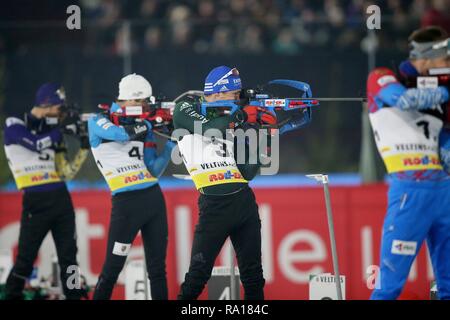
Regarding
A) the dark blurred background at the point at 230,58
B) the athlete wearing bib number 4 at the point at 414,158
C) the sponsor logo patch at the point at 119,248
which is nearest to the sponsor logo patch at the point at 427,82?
the athlete wearing bib number 4 at the point at 414,158

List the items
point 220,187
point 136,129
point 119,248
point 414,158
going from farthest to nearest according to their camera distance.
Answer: point 119,248 → point 136,129 → point 220,187 → point 414,158

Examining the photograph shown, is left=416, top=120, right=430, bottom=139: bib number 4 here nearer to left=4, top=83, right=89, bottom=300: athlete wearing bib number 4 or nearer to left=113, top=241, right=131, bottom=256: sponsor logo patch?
left=113, top=241, right=131, bottom=256: sponsor logo patch

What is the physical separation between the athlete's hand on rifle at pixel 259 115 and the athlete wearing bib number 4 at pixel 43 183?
2.51 metres

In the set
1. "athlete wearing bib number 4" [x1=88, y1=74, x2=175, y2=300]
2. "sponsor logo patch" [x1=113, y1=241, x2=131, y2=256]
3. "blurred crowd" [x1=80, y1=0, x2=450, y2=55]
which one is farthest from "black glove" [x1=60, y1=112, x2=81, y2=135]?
"blurred crowd" [x1=80, y1=0, x2=450, y2=55]

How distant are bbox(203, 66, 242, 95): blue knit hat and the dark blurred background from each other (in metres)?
3.55

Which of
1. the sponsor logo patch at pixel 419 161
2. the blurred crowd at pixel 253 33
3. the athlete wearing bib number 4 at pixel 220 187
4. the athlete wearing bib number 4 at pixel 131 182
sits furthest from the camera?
the blurred crowd at pixel 253 33

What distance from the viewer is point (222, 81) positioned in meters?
8.18

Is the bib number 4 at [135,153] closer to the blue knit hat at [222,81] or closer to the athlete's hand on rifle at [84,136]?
the athlete's hand on rifle at [84,136]

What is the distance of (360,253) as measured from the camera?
11.2 meters

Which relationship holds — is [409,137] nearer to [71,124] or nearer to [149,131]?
[149,131]

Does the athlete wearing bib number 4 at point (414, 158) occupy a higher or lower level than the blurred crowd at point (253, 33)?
lower

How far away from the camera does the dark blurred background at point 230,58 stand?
12047 mm

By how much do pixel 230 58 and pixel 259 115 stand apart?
4446 mm

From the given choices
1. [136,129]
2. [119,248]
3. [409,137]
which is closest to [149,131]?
[136,129]
